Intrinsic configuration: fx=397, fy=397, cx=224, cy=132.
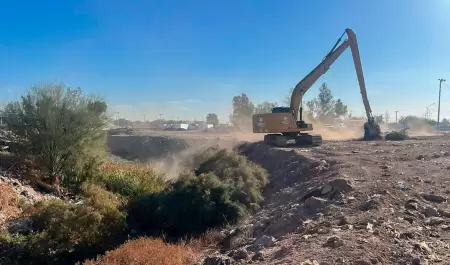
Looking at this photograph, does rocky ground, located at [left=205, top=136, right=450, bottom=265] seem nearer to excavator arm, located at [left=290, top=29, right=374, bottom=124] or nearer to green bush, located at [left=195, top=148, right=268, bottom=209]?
green bush, located at [left=195, top=148, right=268, bottom=209]

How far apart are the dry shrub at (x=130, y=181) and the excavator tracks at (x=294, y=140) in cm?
778

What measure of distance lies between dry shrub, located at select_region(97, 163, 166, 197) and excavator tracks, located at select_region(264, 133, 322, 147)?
25.5ft

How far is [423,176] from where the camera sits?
12.6m

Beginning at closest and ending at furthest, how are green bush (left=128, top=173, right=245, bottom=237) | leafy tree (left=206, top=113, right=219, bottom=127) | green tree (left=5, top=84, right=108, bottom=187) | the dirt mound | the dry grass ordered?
green bush (left=128, top=173, right=245, bottom=237), the dirt mound, the dry grass, green tree (left=5, top=84, right=108, bottom=187), leafy tree (left=206, top=113, right=219, bottom=127)

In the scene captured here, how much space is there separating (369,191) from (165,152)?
31.5 metres

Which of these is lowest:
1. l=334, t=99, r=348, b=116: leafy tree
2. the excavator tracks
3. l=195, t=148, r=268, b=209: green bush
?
l=195, t=148, r=268, b=209: green bush

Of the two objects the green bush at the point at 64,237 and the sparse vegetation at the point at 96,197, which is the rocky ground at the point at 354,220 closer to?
the sparse vegetation at the point at 96,197

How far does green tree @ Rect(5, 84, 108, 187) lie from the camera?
64.6 ft

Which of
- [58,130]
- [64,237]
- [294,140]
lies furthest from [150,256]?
[294,140]

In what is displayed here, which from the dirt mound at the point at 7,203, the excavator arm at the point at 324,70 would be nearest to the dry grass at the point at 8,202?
the dirt mound at the point at 7,203

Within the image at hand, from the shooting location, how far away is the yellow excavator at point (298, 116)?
2531 centimetres

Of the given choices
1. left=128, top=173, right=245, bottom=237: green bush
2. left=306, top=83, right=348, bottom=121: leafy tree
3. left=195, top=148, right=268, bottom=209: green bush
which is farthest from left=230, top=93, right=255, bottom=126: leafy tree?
left=128, top=173, right=245, bottom=237: green bush

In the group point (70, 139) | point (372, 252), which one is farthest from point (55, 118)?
point (372, 252)

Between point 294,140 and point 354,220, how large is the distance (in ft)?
63.1
